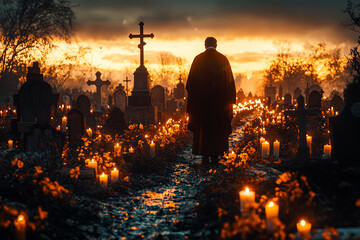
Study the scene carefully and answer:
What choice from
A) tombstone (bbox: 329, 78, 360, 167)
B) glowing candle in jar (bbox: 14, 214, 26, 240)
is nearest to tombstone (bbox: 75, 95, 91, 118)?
tombstone (bbox: 329, 78, 360, 167)

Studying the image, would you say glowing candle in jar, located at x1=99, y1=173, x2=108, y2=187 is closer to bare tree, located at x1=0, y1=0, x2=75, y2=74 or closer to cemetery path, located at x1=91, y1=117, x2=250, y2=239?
cemetery path, located at x1=91, y1=117, x2=250, y2=239

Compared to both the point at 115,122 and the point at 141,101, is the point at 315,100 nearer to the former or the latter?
the point at 141,101

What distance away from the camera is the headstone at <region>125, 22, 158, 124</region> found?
52.3 ft

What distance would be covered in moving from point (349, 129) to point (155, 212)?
383cm

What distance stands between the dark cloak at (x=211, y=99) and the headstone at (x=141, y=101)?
734 cm

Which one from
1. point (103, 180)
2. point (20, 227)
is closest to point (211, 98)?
point (103, 180)

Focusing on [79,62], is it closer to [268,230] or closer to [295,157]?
[295,157]

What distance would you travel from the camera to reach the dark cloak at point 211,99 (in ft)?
28.3

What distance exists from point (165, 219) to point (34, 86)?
7.34 m

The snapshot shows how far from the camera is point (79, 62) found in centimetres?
2816

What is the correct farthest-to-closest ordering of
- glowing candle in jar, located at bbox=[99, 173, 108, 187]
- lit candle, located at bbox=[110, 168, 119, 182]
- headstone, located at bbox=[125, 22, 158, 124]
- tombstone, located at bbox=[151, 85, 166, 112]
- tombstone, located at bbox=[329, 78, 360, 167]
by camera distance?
tombstone, located at bbox=[151, 85, 166, 112], headstone, located at bbox=[125, 22, 158, 124], tombstone, located at bbox=[329, 78, 360, 167], lit candle, located at bbox=[110, 168, 119, 182], glowing candle in jar, located at bbox=[99, 173, 108, 187]

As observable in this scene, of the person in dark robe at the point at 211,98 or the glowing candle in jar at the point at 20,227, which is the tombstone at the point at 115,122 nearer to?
the person in dark robe at the point at 211,98

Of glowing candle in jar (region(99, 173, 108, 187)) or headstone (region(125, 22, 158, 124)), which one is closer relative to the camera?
glowing candle in jar (region(99, 173, 108, 187))

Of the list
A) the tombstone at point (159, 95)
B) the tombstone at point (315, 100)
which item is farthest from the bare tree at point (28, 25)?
the tombstone at point (315, 100)
